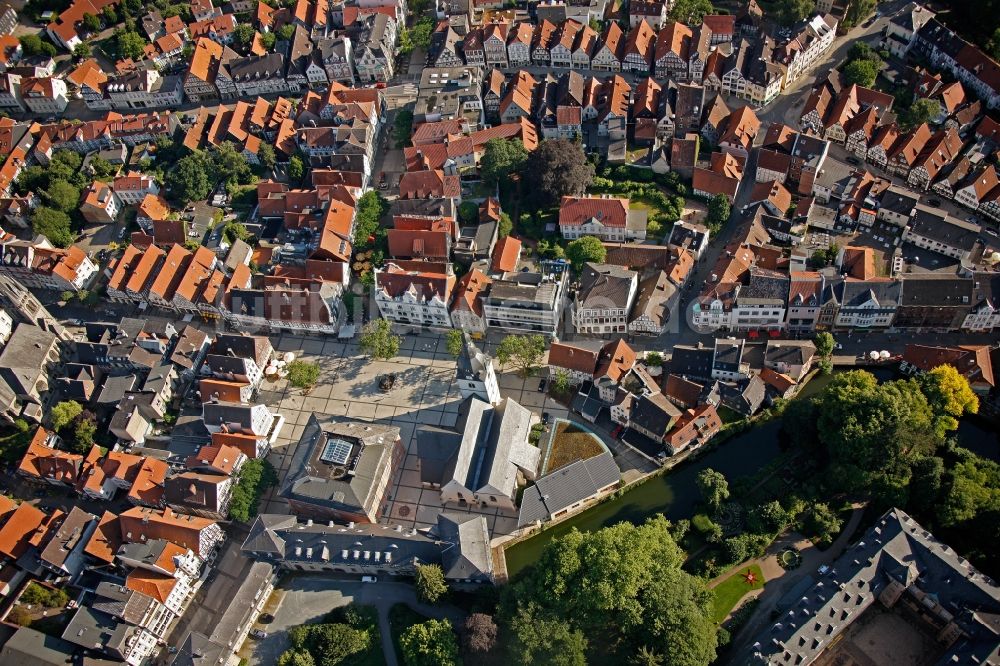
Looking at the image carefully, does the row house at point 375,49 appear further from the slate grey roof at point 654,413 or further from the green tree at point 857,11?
the slate grey roof at point 654,413

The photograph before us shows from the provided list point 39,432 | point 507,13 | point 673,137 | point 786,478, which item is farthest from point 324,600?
point 507,13

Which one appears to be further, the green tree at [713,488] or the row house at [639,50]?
the row house at [639,50]

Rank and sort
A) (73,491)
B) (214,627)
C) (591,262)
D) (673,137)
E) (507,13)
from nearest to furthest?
(214,627), (73,491), (591,262), (673,137), (507,13)

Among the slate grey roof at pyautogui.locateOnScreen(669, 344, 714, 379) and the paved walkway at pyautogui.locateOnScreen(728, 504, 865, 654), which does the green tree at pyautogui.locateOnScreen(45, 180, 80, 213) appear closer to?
the slate grey roof at pyautogui.locateOnScreen(669, 344, 714, 379)

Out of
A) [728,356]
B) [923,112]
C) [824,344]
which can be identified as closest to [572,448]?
[728,356]

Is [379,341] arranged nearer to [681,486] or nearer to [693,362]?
[693,362]

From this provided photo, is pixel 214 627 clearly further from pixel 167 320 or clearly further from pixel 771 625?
pixel 771 625

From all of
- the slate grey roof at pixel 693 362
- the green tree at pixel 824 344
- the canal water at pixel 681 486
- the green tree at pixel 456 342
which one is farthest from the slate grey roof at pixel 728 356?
the green tree at pixel 456 342
